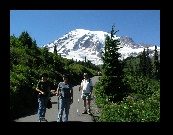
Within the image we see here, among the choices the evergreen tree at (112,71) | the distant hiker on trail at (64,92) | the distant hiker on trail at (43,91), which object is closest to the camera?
the distant hiker on trail at (43,91)

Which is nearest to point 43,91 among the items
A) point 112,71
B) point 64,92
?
point 64,92

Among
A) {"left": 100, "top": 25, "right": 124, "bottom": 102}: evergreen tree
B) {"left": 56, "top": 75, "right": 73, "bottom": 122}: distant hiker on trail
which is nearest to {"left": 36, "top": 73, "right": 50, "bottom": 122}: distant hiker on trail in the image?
{"left": 56, "top": 75, "right": 73, "bottom": 122}: distant hiker on trail

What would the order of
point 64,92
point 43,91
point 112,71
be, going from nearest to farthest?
1. point 43,91
2. point 64,92
3. point 112,71

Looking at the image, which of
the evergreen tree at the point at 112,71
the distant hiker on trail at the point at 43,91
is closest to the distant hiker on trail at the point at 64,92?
the distant hiker on trail at the point at 43,91

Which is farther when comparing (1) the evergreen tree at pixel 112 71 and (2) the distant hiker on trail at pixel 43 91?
(1) the evergreen tree at pixel 112 71

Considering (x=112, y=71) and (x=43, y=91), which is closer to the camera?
(x=43, y=91)

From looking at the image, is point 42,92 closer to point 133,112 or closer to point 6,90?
point 6,90

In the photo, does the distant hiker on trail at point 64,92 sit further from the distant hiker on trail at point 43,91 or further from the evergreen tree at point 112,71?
the evergreen tree at point 112,71

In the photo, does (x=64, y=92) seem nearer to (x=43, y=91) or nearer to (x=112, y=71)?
(x=43, y=91)
